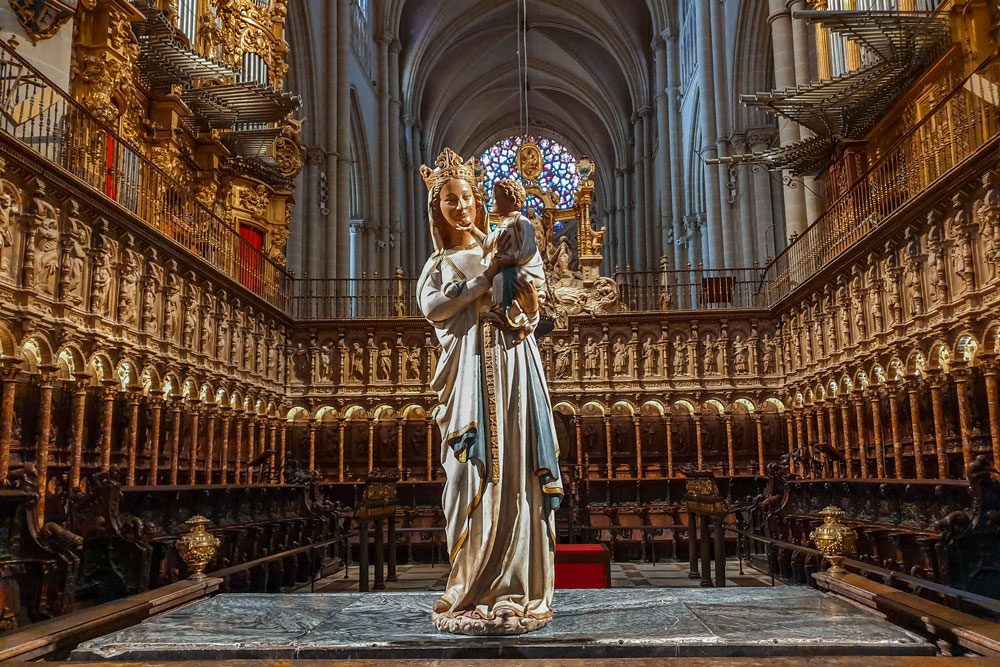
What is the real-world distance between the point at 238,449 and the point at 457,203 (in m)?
11.8

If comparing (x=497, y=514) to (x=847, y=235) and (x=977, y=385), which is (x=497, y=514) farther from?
(x=847, y=235)

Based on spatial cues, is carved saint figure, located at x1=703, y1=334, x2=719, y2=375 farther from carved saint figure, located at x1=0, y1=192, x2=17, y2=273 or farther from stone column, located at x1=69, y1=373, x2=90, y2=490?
carved saint figure, located at x1=0, y1=192, x2=17, y2=273

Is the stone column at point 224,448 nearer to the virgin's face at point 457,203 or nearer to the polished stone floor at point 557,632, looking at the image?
the polished stone floor at point 557,632

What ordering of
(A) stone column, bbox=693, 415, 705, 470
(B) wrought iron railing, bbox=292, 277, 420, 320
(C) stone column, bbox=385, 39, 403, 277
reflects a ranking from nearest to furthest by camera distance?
1. (A) stone column, bbox=693, 415, 705, 470
2. (B) wrought iron railing, bbox=292, 277, 420, 320
3. (C) stone column, bbox=385, 39, 403, 277

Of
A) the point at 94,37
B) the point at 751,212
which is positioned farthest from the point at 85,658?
the point at 751,212

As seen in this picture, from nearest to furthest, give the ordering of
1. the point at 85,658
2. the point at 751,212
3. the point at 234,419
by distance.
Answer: the point at 85,658
the point at 234,419
the point at 751,212

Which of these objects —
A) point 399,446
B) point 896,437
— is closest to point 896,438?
point 896,437

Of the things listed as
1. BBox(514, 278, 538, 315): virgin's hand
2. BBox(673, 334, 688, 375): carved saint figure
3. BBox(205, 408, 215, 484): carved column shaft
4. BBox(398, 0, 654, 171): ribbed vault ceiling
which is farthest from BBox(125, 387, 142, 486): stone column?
BBox(398, 0, 654, 171): ribbed vault ceiling

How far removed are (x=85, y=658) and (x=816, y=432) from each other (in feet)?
45.0

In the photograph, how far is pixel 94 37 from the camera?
11.2 meters

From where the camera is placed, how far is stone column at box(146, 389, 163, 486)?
11.4 m

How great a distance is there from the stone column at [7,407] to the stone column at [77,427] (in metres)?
1.12

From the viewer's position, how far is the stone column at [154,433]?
1141 centimetres

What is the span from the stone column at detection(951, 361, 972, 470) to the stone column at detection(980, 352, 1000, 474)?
13.8 inches
